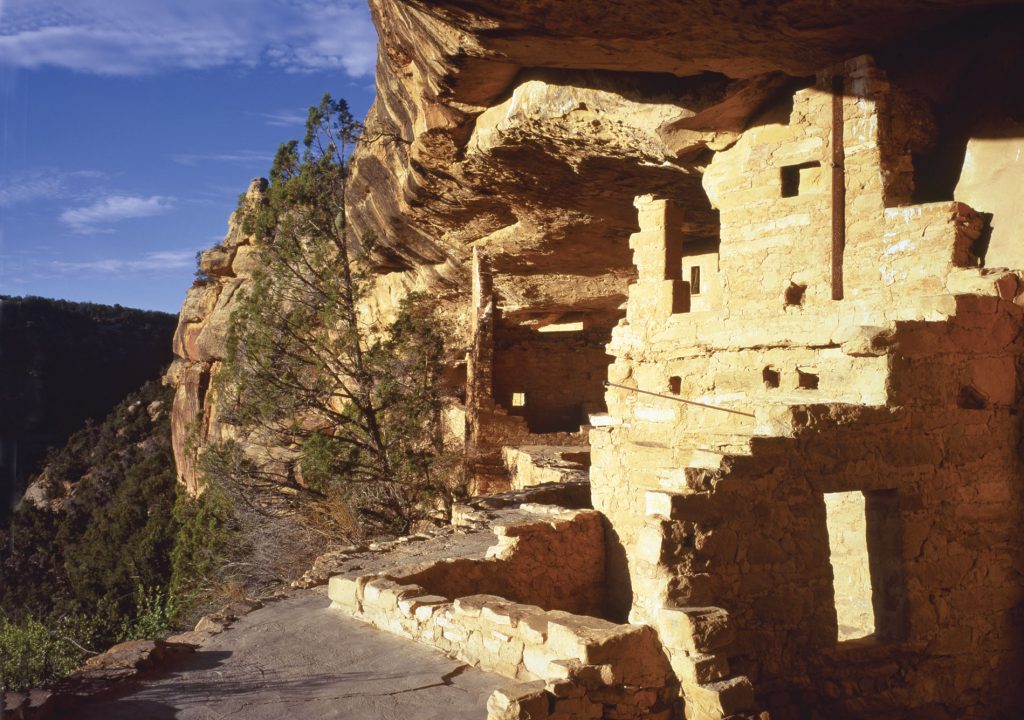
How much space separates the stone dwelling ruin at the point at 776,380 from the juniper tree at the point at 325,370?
474cm

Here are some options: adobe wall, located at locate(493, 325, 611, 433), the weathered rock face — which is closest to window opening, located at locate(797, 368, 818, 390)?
adobe wall, located at locate(493, 325, 611, 433)

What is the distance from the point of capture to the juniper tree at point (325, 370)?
1121cm

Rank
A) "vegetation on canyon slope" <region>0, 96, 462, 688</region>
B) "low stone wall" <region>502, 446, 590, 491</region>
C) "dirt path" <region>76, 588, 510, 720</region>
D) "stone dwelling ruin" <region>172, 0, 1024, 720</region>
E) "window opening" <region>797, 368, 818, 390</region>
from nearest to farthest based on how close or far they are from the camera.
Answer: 1. "dirt path" <region>76, 588, 510, 720</region>
2. "stone dwelling ruin" <region>172, 0, 1024, 720</region>
3. "window opening" <region>797, 368, 818, 390</region>
4. "low stone wall" <region>502, 446, 590, 491</region>
5. "vegetation on canyon slope" <region>0, 96, 462, 688</region>

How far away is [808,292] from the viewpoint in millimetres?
5430

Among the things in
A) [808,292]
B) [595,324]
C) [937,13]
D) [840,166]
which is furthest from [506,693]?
[595,324]

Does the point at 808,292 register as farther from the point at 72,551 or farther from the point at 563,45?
the point at 72,551

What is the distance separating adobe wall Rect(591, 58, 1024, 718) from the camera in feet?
13.1

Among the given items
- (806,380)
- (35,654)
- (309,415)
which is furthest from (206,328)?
(806,380)

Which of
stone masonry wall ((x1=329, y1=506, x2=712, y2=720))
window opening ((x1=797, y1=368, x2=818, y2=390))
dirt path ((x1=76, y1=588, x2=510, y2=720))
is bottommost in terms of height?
dirt path ((x1=76, y1=588, x2=510, y2=720))

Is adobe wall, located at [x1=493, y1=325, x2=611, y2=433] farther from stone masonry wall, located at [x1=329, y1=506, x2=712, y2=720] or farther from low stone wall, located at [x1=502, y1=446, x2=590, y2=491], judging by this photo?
stone masonry wall, located at [x1=329, y1=506, x2=712, y2=720]

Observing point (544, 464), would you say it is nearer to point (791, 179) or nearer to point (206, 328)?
point (791, 179)

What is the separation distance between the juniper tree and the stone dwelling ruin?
4.74 m

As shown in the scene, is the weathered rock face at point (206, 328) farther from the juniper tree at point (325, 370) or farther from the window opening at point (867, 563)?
the window opening at point (867, 563)

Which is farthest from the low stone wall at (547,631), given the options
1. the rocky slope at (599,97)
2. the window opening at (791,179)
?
the rocky slope at (599,97)
